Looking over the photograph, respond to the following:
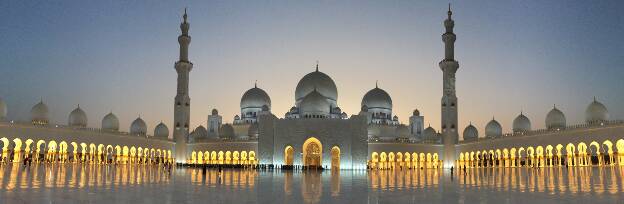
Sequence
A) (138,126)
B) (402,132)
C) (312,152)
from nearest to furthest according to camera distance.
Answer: (312,152) < (402,132) < (138,126)

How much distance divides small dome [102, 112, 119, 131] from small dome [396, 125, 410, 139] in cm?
2065

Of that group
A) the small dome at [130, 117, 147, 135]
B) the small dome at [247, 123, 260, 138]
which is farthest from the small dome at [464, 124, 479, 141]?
the small dome at [130, 117, 147, 135]

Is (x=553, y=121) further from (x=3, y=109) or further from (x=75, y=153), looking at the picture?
(x=3, y=109)

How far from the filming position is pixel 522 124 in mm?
36062

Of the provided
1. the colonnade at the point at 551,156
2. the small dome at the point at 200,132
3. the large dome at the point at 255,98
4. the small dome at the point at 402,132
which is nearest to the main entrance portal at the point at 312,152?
the small dome at the point at 402,132

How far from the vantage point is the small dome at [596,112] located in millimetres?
30500

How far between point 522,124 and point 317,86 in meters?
14.4

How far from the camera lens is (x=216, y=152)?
38.3 m

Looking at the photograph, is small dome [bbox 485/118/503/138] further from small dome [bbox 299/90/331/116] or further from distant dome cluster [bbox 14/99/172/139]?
distant dome cluster [bbox 14/99/172/139]

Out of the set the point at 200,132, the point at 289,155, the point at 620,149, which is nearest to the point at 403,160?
the point at 289,155

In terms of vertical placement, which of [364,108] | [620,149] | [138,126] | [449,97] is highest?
[449,97]

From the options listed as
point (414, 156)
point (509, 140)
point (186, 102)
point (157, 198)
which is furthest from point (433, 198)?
point (186, 102)

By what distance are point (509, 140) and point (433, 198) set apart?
86.1 feet

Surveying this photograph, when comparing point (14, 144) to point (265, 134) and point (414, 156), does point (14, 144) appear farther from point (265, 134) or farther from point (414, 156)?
point (414, 156)
